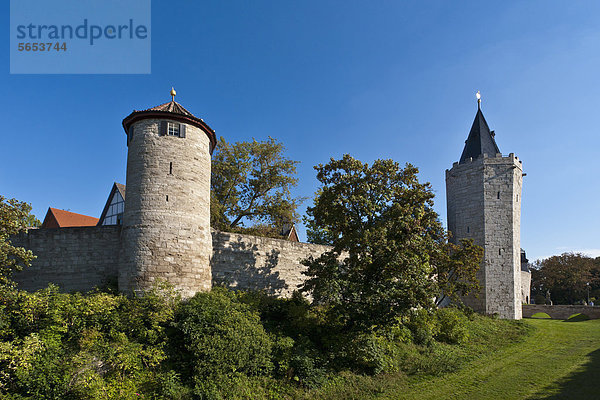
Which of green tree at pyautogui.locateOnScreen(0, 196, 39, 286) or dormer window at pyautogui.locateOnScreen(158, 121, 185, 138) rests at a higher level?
dormer window at pyautogui.locateOnScreen(158, 121, 185, 138)

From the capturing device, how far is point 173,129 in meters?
14.6

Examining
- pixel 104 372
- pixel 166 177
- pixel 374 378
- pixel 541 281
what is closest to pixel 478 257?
pixel 374 378

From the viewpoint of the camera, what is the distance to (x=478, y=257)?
66.7ft

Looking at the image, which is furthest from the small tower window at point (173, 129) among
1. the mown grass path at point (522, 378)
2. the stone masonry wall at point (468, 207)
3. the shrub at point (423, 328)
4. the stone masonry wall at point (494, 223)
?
the stone masonry wall at point (494, 223)

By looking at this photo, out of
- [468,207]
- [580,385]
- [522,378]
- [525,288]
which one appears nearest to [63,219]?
[468,207]

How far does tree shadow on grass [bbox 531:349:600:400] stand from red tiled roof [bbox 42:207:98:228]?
3287 centimetres

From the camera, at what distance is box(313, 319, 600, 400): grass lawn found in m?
12.1

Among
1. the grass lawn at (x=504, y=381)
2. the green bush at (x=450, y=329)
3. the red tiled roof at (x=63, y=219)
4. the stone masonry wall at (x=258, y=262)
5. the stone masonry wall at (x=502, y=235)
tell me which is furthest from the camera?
the red tiled roof at (x=63, y=219)

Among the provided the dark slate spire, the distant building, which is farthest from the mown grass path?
the dark slate spire

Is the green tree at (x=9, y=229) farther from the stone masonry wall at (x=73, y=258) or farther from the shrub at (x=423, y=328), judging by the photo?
the shrub at (x=423, y=328)

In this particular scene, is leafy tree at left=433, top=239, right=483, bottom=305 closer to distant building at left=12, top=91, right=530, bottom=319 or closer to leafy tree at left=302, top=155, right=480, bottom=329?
leafy tree at left=302, top=155, right=480, bottom=329

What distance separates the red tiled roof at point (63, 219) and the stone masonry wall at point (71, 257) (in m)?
17.7

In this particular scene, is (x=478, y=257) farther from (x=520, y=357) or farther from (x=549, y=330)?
(x=549, y=330)

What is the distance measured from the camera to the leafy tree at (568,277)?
46.2 meters
